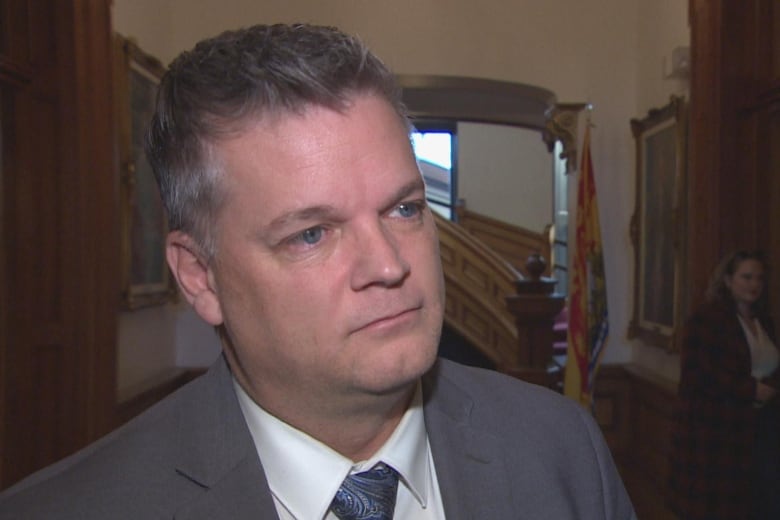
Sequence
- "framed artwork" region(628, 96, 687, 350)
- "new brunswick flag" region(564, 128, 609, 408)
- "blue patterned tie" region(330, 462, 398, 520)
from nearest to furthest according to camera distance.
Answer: "blue patterned tie" region(330, 462, 398, 520) < "framed artwork" region(628, 96, 687, 350) < "new brunswick flag" region(564, 128, 609, 408)

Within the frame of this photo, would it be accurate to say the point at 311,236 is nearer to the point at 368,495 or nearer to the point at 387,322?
the point at 387,322

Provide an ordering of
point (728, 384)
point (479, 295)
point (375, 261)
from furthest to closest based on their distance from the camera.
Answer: point (479, 295) → point (728, 384) → point (375, 261)

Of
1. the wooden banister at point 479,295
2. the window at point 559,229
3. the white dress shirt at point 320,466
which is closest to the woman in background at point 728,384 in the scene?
the wooden banister at point 479,295

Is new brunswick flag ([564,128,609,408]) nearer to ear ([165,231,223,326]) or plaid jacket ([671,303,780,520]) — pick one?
plaid jacket ([671,303,780,520])

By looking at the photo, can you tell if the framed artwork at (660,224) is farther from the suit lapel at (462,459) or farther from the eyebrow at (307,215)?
the eyebrow at (307,215)

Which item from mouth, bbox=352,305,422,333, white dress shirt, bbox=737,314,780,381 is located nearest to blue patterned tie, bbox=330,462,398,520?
mouth, bbox=352,305,422,333

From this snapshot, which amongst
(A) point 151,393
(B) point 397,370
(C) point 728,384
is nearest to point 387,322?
(B) point 397,370

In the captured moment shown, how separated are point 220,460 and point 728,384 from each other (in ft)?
10.7

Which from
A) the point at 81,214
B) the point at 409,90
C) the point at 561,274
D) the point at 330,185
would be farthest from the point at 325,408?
the point at 561,274

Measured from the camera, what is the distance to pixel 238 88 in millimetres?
1055

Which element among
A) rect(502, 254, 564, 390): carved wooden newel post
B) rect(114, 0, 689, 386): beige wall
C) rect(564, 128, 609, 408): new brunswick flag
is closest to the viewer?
rect(502, 254, 564, 390): carved wooden newel post

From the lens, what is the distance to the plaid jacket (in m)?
3.80

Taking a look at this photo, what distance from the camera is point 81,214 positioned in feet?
12.1

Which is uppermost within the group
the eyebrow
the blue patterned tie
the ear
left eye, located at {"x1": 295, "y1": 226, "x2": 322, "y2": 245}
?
the eyebrow
